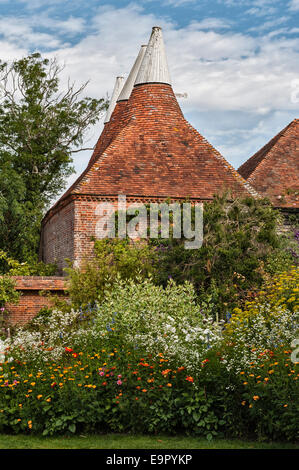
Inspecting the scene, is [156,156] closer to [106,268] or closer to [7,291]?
[106,268]

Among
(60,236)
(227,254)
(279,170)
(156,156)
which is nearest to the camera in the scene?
(227,254)

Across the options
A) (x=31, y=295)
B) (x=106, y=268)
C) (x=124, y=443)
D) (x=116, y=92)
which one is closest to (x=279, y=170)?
(x=116, y=92)

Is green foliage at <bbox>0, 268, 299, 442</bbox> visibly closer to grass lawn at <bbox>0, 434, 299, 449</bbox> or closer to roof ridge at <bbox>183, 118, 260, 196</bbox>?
grass lawn at <bbox>0, 434, 299, 449</bbox>

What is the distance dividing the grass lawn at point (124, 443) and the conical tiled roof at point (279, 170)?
42.3 feet

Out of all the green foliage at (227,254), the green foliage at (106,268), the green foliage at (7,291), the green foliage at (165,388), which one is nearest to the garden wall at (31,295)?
the green foliage at (7,291)

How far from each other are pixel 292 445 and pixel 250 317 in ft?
9.42

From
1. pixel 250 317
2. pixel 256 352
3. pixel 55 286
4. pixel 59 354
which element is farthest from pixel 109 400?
pixel 55 286

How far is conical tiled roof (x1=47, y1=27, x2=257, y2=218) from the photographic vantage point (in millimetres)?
16953

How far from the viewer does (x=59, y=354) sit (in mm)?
8086

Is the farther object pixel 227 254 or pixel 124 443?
pixel 227 254

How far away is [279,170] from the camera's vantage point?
67.3 ft

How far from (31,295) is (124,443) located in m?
10.3

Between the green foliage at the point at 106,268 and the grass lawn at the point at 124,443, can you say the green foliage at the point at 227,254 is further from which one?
the grass lawn at the point at 124,443

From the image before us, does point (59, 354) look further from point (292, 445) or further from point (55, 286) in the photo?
point (55, 286)
